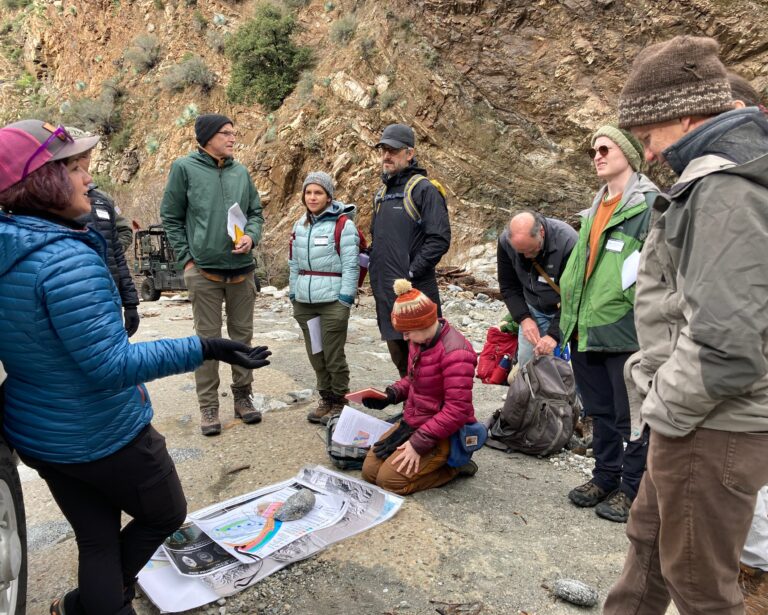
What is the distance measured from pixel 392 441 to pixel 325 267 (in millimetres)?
1494

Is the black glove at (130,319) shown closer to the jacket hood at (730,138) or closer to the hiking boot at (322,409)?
the hiking boot at (322,409)

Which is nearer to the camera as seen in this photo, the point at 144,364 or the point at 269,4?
the point at 144,364

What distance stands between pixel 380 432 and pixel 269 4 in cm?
1812

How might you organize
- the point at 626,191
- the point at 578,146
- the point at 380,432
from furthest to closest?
the point at 578,146 → the point at 380,432 → the point at 626,191

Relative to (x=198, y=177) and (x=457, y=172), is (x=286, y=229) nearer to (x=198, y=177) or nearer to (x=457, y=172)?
(x=457, y=172)

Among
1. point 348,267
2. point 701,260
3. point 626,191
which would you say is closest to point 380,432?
point 348,267

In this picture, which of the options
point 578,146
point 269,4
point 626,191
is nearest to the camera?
point 626,191

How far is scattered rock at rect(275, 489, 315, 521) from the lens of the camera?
2.86 meters

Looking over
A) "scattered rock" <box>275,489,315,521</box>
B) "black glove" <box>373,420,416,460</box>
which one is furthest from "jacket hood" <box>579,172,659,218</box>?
"scattered rock" <box>275,489,315,521</box>

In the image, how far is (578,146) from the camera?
14.8 metres

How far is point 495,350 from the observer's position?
502 cm

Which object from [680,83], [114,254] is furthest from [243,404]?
[680,83]

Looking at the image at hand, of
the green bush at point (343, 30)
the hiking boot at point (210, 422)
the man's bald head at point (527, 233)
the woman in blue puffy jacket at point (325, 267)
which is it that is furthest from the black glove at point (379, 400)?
the green bush at point (343, 30)

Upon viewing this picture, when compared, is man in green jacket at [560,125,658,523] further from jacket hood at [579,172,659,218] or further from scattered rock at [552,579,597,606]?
scattered rock at [552,579,597,606]
